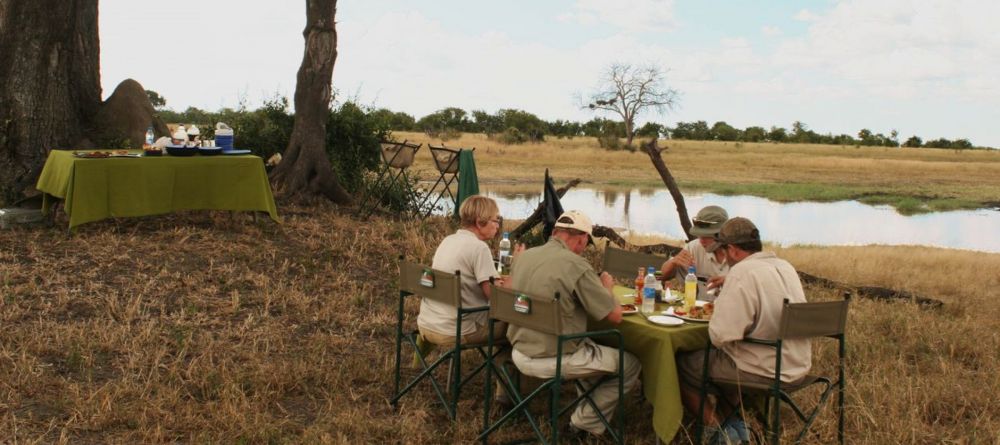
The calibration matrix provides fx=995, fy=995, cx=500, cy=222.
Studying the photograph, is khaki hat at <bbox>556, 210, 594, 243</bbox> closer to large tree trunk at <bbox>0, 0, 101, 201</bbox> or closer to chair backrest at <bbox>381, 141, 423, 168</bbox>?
chair backrest at <bbox>381, 141, 423, 168</bbox>

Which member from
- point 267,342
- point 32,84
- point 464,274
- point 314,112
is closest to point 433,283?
point 464,274

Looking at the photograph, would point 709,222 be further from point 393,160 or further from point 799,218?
point 799,218

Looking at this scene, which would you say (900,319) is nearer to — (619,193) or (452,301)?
(452,301)

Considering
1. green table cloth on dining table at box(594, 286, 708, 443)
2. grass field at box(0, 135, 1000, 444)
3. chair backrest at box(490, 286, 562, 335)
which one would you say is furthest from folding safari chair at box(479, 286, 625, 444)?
grass field at box(0, 135, 1000, 444)

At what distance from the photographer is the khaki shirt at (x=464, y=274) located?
4.90 meters

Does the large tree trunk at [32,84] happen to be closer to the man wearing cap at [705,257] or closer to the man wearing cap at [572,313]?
the man wearing cap at [705,257]

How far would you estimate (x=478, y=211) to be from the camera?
193 inches

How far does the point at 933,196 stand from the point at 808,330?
28.8m

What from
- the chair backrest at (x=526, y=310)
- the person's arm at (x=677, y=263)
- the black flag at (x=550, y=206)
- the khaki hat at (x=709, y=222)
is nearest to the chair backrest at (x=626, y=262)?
the person's arm at (x=677, y=263)

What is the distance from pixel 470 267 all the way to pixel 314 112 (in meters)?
6.81

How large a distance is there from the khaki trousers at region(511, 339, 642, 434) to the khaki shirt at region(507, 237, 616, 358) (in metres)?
0.04

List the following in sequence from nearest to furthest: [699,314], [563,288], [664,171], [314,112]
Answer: [563,288]
[699,314]
[664,171]
[314,112]

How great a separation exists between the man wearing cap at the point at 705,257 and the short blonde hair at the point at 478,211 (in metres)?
1.10

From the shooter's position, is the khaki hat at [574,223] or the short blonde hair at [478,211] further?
the short blonde hair at [478,211]
